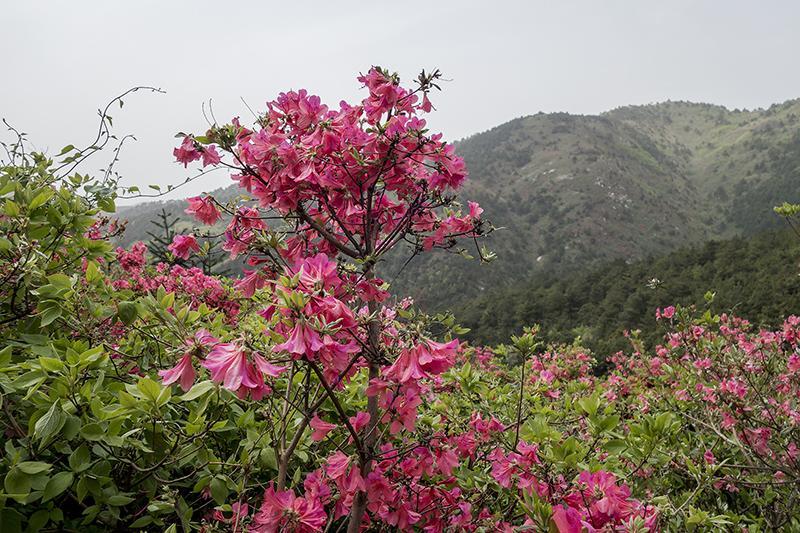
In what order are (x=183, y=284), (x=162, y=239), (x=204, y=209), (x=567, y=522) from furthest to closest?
1. (x=162, y=239)
2. (x=183, y=284)
3. (x=204, y=209)
4. (x=567, y=522)

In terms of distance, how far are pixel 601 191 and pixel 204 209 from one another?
75971mm

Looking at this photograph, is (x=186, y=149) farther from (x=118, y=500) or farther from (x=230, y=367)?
(x=118, y=500)

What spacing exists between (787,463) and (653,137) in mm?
120229

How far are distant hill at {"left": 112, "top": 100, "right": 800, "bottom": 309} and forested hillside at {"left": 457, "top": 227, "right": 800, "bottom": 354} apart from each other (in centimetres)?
1531

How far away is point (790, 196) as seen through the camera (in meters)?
58.7

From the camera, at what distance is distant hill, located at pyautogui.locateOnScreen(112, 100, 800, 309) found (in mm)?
57031

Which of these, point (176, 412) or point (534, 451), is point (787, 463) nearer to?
point (534, 451)

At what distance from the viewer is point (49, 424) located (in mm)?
1145

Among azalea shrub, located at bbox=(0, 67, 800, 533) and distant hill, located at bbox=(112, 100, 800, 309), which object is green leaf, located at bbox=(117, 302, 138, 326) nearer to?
azalea shrub, located at bbox=(0, 67, 800, 533)

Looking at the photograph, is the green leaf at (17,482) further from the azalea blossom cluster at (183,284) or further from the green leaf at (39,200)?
the azalea blossom cluster at (183,284)

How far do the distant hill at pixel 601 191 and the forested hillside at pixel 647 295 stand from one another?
50.2 ft

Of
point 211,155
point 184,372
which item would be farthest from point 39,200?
point 184,372

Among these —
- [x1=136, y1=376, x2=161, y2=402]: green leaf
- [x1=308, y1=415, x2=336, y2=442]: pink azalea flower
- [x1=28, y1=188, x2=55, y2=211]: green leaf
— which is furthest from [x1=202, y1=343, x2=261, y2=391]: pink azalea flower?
[x1=28, y1=188, x2=55, y2=211]: green leaf

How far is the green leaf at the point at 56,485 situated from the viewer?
1.17 m
